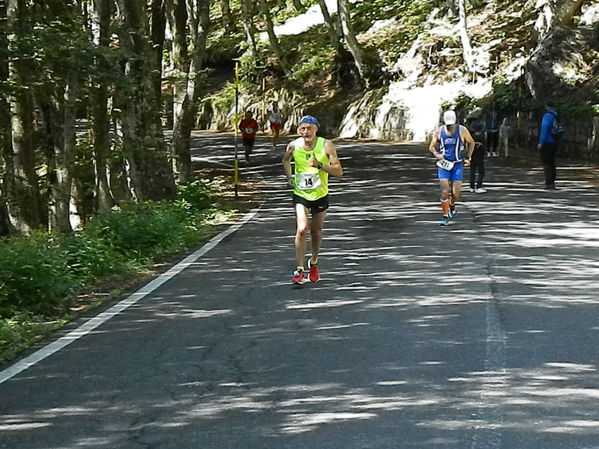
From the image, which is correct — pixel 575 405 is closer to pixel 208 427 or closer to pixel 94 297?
pixel 208 427

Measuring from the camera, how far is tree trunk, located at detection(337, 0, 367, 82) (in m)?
43.5

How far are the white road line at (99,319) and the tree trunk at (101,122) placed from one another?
3462 millimetres

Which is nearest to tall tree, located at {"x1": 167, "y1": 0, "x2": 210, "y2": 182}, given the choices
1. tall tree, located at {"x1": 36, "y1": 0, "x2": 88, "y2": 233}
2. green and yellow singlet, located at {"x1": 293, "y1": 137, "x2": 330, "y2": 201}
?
tall tree, located at {"x1": 36, "y1": 0, "x2": 88, "y2": 233}

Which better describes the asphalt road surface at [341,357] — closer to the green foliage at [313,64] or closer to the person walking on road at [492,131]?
the person walking on road at [492,131]

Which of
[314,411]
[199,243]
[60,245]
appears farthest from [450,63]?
[314,411]

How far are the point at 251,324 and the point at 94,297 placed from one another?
9.00 feet

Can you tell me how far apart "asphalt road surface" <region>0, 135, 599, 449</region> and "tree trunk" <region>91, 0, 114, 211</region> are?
488cm

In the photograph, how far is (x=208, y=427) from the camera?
5.83 meters

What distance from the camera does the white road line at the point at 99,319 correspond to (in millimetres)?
7574

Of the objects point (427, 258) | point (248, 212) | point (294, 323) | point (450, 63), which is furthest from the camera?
point (450, 63)

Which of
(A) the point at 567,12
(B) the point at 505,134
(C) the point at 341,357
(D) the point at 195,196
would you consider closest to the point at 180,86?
(D) the point at 195,196

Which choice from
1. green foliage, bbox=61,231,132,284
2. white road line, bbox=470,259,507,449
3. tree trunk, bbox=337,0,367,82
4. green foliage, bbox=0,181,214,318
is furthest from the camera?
tree trunk, bbox=337,0,367,82

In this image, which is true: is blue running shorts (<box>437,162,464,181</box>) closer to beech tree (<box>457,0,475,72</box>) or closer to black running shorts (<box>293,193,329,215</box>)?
black running shorts (<box>293,193,329,215</box>)

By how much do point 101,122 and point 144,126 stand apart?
95.2 inches
